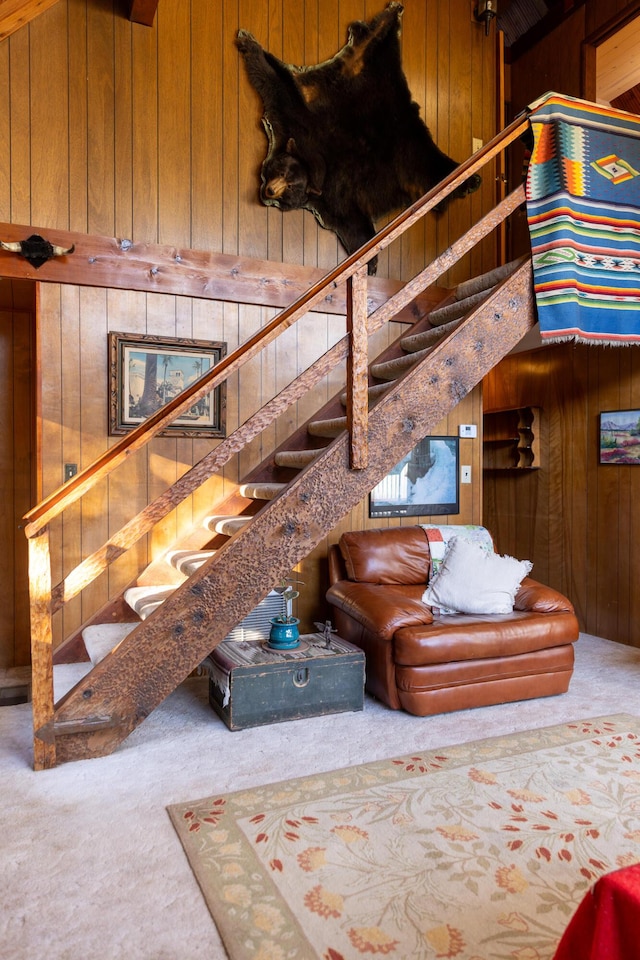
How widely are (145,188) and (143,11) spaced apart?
93 cm

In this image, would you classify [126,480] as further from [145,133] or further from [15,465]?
[145,133]

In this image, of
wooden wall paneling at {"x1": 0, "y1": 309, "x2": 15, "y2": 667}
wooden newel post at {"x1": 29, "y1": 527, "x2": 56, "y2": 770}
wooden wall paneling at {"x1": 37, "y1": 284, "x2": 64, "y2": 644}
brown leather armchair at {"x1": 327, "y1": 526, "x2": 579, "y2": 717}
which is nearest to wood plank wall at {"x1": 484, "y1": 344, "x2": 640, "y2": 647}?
brown leather armchair at {"x1": 327, "y1": 526, "x2": 579, "y2": 717}

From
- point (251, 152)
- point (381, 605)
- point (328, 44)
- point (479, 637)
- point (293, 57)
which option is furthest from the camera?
point (328, 44)

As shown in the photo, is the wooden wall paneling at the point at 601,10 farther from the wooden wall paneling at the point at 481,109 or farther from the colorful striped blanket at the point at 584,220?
the colorful striped blanket at the point at 584,220

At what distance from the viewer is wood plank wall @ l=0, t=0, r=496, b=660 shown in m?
3.45

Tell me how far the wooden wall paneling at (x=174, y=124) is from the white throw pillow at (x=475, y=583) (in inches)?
96.1

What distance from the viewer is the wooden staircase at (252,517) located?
8.14 feet

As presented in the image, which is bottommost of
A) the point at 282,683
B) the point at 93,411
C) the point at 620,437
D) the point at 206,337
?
the point at 282,683

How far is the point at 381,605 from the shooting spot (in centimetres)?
326

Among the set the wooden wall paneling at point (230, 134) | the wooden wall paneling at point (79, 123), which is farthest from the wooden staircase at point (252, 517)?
the wooden wall paneling at point (79, 123)

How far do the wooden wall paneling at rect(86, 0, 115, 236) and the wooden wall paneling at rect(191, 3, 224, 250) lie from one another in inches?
18.4

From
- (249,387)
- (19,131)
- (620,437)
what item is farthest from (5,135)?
(620,437)

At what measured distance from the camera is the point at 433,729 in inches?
115

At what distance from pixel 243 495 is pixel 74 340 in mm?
1258
